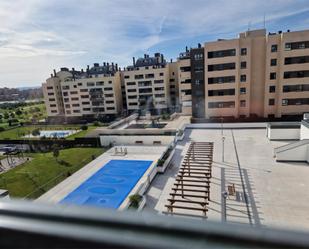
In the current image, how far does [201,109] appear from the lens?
22.1 metres

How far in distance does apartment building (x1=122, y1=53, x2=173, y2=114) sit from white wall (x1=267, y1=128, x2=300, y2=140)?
58.1 ft

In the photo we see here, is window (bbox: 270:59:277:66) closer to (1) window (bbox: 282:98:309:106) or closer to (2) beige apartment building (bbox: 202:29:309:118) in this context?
(2) beige apartment building (bbox: 202:29:309:118)

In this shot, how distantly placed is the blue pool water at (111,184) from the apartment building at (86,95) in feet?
60.4

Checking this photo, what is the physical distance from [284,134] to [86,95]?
1036 inches

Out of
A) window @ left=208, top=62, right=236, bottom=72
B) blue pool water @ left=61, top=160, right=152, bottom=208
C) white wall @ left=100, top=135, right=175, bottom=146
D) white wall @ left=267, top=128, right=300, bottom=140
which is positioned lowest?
blue pool water @ left=61, top=160, right=152, bottom=208

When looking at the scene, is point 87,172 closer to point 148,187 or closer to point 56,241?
point 148,187

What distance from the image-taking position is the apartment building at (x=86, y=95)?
31938 millimetres

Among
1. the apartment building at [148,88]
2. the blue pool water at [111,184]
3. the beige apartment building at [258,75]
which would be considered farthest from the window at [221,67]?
the blue pool water at [111,184]

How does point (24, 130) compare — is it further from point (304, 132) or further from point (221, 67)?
point (304, 132)

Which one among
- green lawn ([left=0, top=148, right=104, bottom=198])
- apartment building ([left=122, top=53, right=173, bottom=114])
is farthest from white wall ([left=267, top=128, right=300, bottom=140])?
apartment building ([left=122, top=53, right=173, bottom=114])

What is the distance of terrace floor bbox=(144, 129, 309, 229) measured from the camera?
736cm

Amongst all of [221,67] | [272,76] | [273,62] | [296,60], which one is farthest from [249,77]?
[296,60]

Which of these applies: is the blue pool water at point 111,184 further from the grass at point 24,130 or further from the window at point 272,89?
the window at point 272,89

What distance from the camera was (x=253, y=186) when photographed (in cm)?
916
